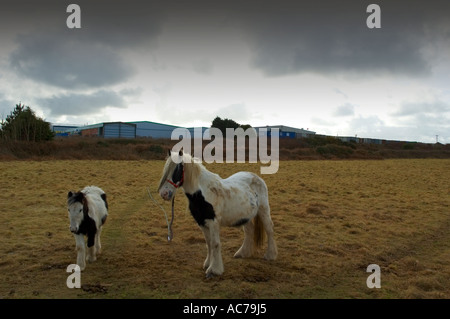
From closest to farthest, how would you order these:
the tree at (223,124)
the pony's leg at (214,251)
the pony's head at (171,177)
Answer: the pony's head at (171,177) → the pony's leg at (214,251) → the tree at (223,124)

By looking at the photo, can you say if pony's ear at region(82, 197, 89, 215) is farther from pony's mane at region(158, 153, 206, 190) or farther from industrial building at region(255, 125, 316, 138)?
industrial building at region(255, 125, 316, 138)

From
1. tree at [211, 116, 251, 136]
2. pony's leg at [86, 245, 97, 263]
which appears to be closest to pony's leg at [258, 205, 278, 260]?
pony's leg at [86, 245, 97, 263]

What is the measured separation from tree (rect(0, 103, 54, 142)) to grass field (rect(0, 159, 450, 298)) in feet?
64.8

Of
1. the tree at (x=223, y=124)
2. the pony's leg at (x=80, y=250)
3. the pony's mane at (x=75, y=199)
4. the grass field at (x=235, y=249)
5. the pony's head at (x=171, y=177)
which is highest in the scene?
the tree at (x=223, y=124)

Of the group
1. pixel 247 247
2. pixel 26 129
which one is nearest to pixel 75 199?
pixel 247 247

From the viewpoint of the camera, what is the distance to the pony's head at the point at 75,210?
5.67 meters

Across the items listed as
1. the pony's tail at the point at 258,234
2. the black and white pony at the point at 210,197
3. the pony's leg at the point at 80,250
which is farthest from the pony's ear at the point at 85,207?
the pony's tail at the point at 258,234

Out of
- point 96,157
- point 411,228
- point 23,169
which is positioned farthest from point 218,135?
point 411,228

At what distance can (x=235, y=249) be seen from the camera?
741 centimetres

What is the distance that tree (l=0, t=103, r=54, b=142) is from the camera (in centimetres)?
3162

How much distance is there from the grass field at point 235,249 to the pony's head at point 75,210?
0.89 m

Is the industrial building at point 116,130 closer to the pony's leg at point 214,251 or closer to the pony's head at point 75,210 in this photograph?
the pony's head at point 75,210
